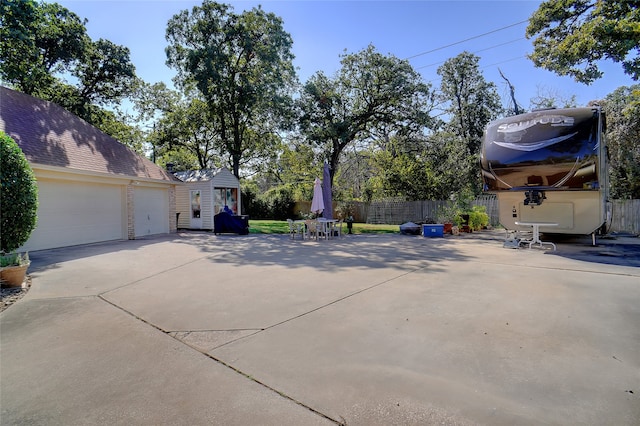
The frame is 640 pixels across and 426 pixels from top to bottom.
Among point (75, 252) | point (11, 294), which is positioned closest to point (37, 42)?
point (75, 252)

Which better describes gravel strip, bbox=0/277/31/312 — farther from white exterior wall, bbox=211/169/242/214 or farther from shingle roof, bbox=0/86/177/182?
white exterior wall, bbox=211/169/242/214

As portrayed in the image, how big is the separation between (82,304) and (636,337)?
6.59m

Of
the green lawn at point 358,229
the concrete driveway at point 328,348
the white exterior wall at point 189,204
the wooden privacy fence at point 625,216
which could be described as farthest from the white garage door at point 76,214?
the wooden privacy fence at point 625,216

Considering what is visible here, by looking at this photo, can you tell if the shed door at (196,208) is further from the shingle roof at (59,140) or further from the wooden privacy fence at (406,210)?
the wooden privacy fence at (406,210)

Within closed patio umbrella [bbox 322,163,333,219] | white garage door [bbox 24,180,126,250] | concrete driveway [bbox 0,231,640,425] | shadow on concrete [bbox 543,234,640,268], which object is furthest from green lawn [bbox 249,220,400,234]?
concrete driveway [bbox 0,231,640,425]

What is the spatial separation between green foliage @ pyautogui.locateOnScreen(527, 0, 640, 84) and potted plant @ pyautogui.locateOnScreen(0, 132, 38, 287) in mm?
14887

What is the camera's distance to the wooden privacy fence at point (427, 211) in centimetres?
1217

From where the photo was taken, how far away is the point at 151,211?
14.0 m

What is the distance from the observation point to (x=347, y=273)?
20.6 ft

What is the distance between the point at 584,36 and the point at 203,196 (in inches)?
630

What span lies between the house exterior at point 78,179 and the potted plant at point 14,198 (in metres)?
3.12

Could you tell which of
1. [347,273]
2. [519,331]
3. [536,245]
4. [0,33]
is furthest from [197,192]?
[519,331]

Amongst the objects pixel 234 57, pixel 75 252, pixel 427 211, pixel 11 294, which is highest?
pixel 234 57

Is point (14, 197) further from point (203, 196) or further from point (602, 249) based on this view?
point (602, 249)
